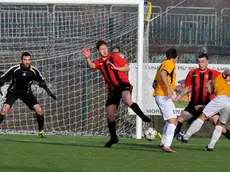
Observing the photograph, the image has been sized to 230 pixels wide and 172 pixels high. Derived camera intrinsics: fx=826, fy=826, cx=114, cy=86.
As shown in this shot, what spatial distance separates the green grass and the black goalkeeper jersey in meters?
2.57

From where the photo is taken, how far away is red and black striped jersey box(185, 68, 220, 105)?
52.7ft

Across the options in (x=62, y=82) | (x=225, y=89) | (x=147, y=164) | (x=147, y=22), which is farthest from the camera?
(x=62, y=82)

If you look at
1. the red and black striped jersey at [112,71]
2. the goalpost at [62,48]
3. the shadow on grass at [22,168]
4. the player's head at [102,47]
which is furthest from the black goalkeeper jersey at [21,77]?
the shadow on grass at [22,168]

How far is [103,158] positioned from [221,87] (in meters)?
2.93

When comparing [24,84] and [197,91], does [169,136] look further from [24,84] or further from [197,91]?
[24,84]

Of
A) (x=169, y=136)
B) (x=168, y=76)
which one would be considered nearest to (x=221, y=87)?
(x=168, y=76)

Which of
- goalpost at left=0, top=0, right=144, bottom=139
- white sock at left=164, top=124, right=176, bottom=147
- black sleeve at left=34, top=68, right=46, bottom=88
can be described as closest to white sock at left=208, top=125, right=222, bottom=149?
white sock at left=164, top=124, right=176, bottom=147

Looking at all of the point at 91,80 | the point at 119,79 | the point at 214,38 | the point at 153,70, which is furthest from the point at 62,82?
the point at 119,79

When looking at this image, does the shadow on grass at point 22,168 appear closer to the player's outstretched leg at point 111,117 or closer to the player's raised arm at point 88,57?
the player's raised arm at point 88,57

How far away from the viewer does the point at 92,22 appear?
810 inches

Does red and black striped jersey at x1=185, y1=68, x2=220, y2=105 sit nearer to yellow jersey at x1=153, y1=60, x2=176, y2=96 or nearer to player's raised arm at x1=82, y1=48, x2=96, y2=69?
yellow jersey at x1=153, y1=60, x2=176, y2=96

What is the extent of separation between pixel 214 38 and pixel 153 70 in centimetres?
232

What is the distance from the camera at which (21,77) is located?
59.1ft

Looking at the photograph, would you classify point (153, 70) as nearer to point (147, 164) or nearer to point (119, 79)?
point (119, 79)
